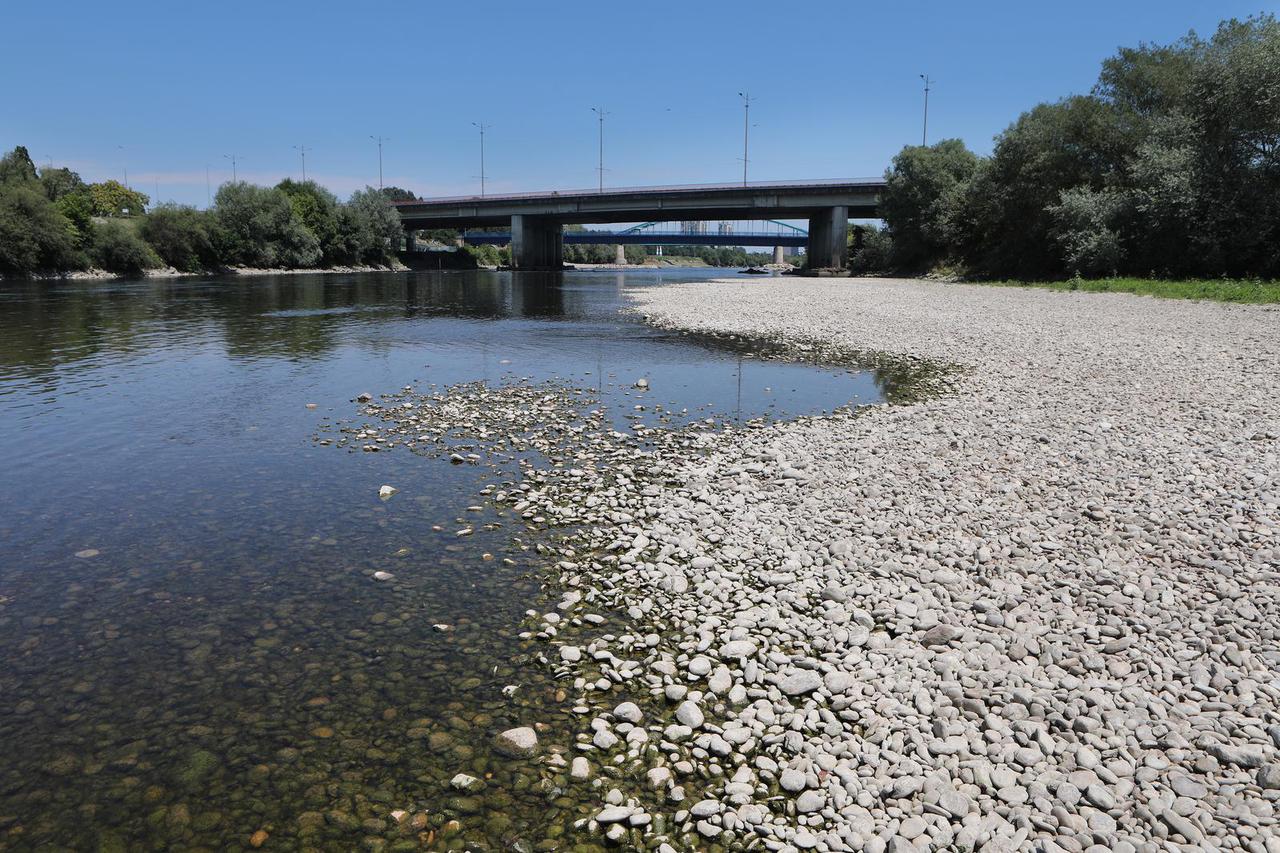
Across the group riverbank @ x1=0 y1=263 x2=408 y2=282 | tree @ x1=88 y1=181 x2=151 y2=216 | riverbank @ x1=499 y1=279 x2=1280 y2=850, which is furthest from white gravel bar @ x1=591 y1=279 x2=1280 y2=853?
tree @ x1=88 y1=181 x2=151 y2=216

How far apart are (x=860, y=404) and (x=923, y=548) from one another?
363 inches

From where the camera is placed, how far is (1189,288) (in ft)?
130

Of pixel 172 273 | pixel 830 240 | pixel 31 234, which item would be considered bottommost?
pixel 172 273

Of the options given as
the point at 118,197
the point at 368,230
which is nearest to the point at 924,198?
the point at 368,230

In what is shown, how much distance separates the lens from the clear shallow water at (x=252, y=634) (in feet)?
16.8

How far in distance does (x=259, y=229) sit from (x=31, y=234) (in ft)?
124

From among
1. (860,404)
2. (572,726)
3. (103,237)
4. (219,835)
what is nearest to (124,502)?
(219,835)

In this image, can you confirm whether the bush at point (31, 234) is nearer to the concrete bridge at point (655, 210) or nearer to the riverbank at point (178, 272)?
the riverbank at point (178, 272)

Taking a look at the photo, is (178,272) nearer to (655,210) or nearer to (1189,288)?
(655,210)

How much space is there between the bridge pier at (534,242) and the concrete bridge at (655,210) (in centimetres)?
19

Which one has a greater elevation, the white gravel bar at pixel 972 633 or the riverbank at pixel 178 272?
the riverbank at pixel 178 272

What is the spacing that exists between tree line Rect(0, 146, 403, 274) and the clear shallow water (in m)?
78.7

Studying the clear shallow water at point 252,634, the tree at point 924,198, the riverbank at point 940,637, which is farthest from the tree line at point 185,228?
the riverbank at point 940,637

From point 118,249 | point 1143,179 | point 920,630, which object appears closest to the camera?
point 920,630
